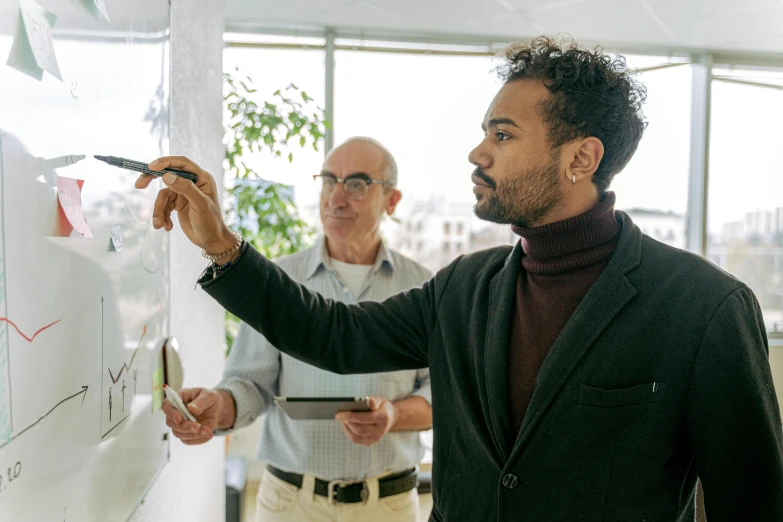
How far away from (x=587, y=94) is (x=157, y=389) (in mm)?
1081

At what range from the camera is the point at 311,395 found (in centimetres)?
178

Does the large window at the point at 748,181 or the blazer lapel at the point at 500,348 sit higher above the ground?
the large window at the point at 748,181

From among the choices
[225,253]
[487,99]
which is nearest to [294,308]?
[225,253]

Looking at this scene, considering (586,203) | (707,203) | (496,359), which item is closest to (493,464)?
(496,359)

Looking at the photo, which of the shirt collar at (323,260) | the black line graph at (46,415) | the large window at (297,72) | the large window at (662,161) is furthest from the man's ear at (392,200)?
the large window at (662,161)

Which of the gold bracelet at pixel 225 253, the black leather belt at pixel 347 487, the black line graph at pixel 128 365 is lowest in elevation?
Answer: the black leather belt at pixel 347 487

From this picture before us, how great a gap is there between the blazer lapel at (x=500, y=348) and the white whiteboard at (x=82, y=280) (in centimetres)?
66

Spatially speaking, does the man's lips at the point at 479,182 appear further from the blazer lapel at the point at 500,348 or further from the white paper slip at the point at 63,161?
the white paper slip at the point at 63,161

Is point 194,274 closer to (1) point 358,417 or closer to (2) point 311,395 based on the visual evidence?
(2) point 311,395

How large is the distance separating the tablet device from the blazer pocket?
1.75ft

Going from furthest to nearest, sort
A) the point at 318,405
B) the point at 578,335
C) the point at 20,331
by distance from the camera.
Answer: the point at 318,405, the point at 578,335, the point at 20,331

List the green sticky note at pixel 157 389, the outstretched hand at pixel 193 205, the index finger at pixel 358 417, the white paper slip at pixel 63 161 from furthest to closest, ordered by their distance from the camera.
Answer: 1. the index finger at pixel 358 417
2. the green sticky note at pixel 157 389
3. the outstretched hand at pixel 193 205
4. the white paper slip at pixel 63 161

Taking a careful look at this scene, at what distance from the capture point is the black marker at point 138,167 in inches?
34.6

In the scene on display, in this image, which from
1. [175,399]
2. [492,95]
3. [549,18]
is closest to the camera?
[175,399]
